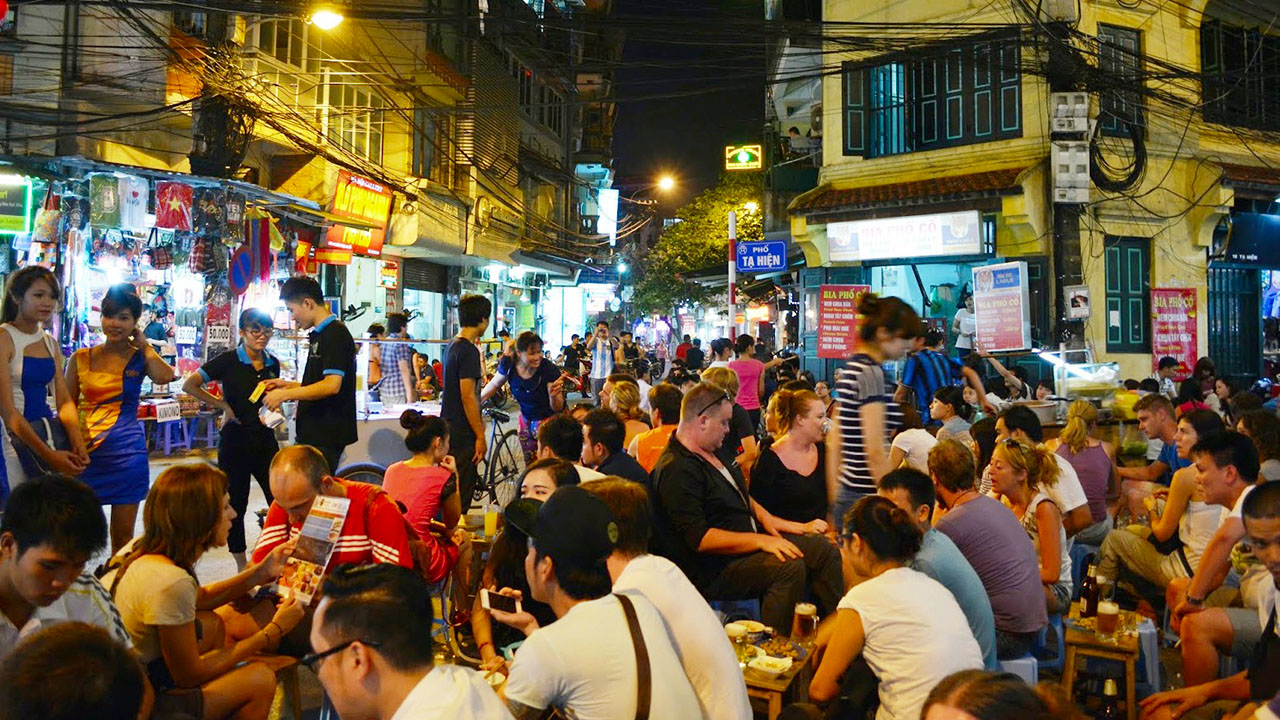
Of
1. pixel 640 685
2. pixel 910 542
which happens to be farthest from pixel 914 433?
pixel 640 685

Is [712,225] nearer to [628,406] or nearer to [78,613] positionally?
[628,406]

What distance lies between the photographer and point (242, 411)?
615 centimetres

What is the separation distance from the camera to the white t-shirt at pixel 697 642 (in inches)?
113

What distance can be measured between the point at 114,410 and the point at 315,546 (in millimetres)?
2874

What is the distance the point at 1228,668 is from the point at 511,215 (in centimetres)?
2597

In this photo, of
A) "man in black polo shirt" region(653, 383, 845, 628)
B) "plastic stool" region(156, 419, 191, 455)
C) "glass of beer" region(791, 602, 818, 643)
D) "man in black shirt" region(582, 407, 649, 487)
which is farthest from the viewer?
"plastic stool" region(156, 419, 191, 455)

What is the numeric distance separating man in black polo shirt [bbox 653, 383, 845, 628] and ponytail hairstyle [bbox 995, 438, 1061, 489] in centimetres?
141

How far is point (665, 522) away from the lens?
5.34 meters

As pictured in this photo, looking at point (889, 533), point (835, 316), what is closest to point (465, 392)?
point (889, 533)

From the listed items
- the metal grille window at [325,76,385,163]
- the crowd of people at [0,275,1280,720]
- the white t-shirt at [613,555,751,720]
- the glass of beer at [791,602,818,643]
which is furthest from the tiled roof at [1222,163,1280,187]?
the white t-shirt at [613,555,751,720]

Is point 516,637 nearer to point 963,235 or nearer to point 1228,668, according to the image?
Result: point 1228,668

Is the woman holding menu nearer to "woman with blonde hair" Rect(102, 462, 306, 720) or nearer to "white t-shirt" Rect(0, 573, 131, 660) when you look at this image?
"woman with blonde hair" Rect(102, 462, 306, 720)

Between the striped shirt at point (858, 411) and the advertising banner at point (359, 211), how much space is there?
1376 cm

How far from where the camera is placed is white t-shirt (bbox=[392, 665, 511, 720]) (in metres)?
2.08
